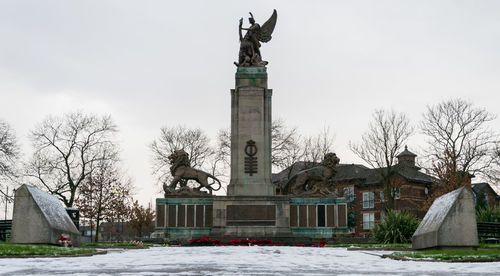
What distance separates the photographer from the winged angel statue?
111ft

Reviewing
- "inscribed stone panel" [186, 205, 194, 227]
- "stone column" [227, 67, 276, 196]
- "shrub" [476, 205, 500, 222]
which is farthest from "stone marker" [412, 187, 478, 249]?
"inscribed stone panel" [186, 205, 194, 227]

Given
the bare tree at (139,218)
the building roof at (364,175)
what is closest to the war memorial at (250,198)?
the bare tree at (139,218)

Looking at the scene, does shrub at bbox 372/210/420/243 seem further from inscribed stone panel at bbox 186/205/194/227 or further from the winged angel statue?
the winged angel statue

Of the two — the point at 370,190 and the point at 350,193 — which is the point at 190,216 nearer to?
the point at 350,193

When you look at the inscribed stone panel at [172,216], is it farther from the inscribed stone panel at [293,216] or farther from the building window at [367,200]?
the building window at [367,200]

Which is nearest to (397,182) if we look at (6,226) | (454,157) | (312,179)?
(454,157)

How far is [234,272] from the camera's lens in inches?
404

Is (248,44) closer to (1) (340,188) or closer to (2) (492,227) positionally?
(2) (492,227)

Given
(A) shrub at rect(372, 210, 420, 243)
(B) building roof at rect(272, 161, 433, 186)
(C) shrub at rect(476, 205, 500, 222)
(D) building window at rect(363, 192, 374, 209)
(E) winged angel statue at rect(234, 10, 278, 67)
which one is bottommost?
(A) shrub at rect(372, 210, 420, 243)

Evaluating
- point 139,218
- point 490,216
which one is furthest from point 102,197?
point 490,216

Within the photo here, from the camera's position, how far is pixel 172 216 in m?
32.3

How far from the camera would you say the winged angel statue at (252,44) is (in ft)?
111

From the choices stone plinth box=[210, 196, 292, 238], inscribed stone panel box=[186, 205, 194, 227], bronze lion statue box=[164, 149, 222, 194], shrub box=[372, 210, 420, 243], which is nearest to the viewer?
shrub box=[372, 210, 420, 243]

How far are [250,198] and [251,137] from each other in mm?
3723
